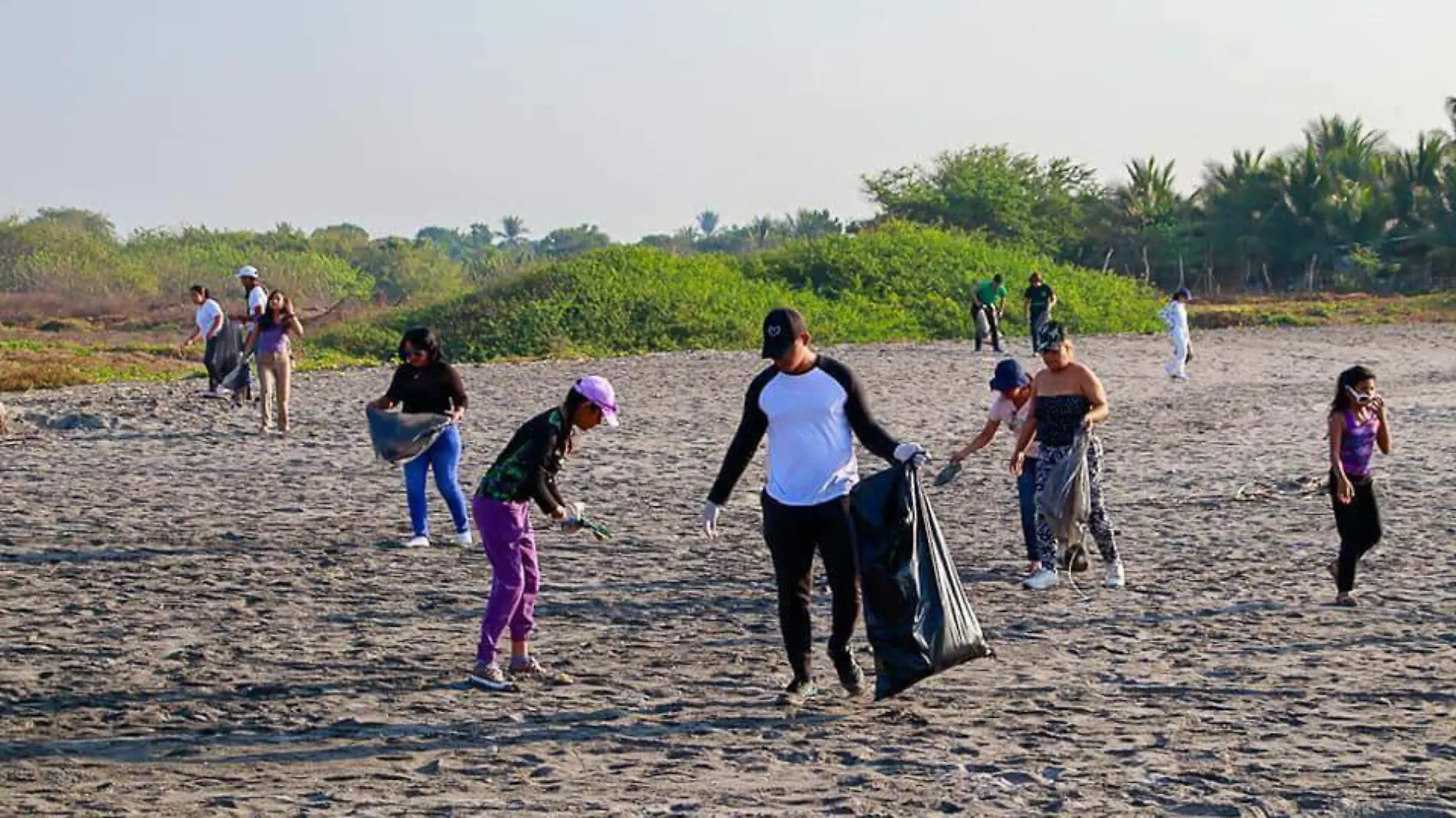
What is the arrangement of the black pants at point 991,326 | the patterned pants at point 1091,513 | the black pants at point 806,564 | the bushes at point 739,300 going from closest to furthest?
the black pants at point 806,564 → the patterned pants at point 1091,513 → the black pants at point 991,326 → the bushes at point 739,300

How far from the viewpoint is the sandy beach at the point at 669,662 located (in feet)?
21.2

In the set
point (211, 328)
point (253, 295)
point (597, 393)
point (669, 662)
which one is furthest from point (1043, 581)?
point (211, 328)

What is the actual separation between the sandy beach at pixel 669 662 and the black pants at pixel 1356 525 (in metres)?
0.24

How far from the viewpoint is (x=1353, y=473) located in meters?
10.0

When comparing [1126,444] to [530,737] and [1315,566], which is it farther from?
[530,737]

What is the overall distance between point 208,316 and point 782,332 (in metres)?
16.9

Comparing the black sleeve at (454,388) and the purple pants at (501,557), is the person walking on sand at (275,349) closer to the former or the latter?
the black sleeve at (454,388)

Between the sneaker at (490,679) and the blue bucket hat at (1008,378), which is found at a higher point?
the blue bucket hat at (1008,378)

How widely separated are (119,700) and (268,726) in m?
0.85

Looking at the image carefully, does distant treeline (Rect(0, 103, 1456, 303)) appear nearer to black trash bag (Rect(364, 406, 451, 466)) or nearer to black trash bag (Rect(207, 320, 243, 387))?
black trash bag (Rect(207, 320, 243, 387))

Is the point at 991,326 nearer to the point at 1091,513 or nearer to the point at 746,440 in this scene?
the point at 1091,513

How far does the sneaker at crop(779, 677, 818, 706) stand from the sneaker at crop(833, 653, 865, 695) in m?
0.14

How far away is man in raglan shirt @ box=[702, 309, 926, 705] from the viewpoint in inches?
297

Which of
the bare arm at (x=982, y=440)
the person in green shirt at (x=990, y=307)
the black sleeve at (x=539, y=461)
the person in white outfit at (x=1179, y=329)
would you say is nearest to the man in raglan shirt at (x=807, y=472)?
the black sleeve at (x=539, y=461)
